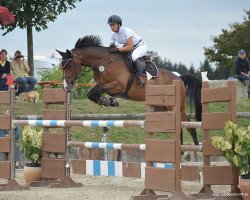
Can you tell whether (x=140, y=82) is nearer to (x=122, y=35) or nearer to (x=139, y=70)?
(x=139, y=70)

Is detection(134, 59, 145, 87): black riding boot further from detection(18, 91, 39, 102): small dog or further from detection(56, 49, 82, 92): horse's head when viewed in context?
detection(18, 91, 39, 102): small dog

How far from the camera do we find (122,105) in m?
18.8

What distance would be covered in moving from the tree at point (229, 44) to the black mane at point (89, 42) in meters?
21.0

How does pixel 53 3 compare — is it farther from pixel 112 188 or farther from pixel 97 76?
pixel 112 188

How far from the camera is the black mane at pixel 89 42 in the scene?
497 inches

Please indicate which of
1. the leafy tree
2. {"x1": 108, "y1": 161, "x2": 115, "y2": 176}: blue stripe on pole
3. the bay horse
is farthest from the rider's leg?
the leafy tree

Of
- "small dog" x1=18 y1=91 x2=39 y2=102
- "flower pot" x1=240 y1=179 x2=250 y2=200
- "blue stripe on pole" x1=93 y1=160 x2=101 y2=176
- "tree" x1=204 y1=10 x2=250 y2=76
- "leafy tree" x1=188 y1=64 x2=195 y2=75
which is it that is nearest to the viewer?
"flower pot" x1=240 y1=179 x2=250 y2=200

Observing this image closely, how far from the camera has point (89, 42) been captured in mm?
12695

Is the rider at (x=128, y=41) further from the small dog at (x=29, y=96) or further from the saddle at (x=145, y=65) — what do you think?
the small dog at (x=29, y=96)

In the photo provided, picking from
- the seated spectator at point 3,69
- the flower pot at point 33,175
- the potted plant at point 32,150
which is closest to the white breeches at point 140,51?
the potted plant at point 32,150

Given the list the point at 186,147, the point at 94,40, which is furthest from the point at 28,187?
the point at 94,40

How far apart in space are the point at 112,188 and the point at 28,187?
1.00 meters

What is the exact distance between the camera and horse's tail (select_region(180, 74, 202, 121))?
13.4 m

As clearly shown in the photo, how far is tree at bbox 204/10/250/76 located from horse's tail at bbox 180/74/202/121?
64.9 feet
